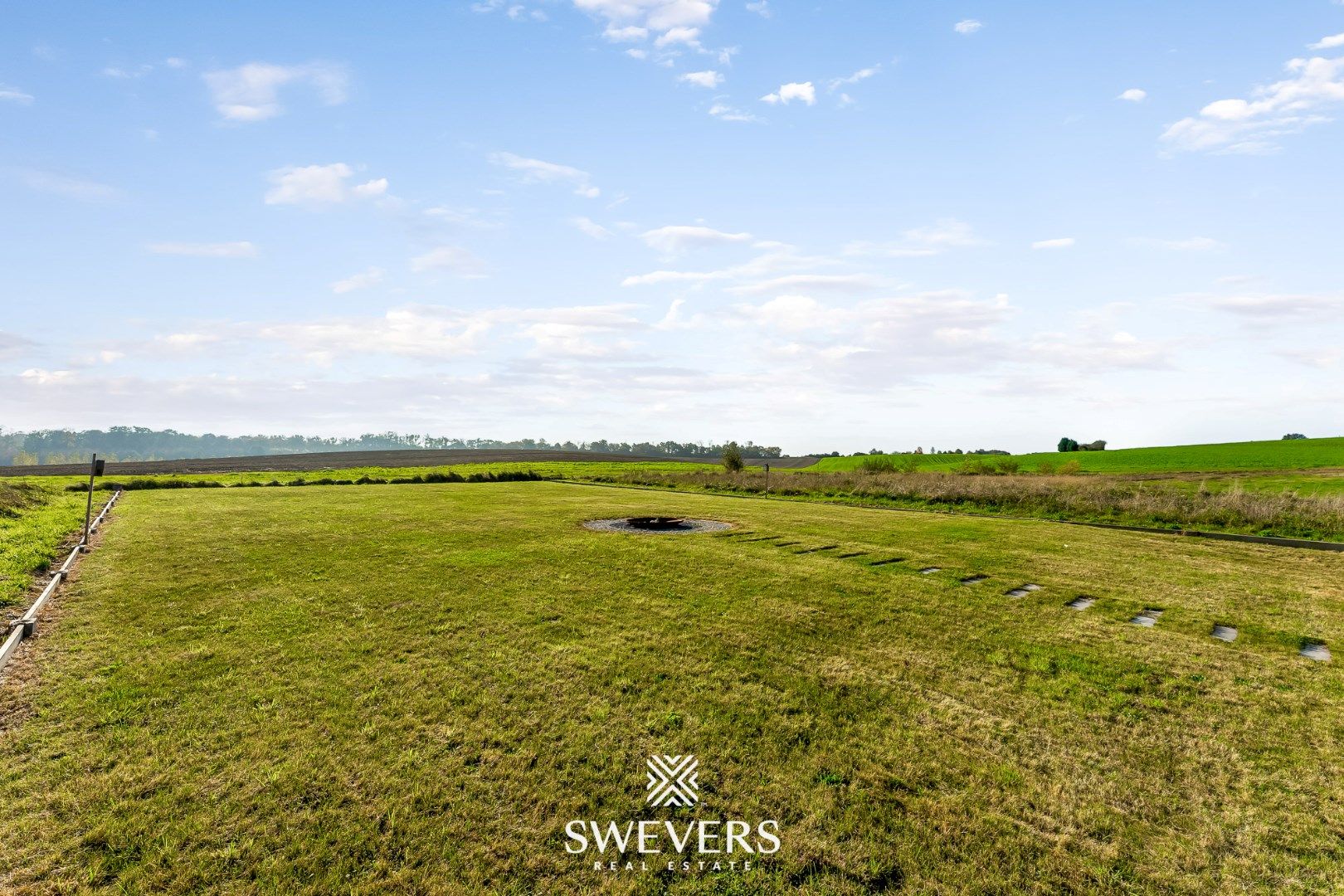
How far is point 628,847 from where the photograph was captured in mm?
4359

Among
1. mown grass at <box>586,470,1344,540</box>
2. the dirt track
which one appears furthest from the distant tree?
the dirt track

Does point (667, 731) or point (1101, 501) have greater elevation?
point (1101, 501)

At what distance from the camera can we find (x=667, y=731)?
5.80m

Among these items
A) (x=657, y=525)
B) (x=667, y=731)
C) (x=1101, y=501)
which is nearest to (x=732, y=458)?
(x=1101, y=501)

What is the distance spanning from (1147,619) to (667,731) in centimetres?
903

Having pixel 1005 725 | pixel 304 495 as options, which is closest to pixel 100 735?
pixel 1005 725

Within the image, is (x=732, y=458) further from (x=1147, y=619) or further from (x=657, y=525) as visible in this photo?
(x=1147, y=619)

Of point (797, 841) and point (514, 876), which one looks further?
point (797, 841)

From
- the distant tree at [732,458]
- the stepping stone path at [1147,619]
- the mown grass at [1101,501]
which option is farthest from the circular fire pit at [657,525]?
the distant tree at [732,458]

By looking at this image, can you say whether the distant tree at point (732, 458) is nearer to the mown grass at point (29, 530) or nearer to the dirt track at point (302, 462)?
the dirt track at point (302, 462)

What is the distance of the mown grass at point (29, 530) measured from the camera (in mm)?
11703

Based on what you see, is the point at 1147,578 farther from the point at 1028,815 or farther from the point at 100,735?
the point at 100,735

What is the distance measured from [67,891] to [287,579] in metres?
9.03

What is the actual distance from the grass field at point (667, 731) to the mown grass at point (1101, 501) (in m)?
9.68
